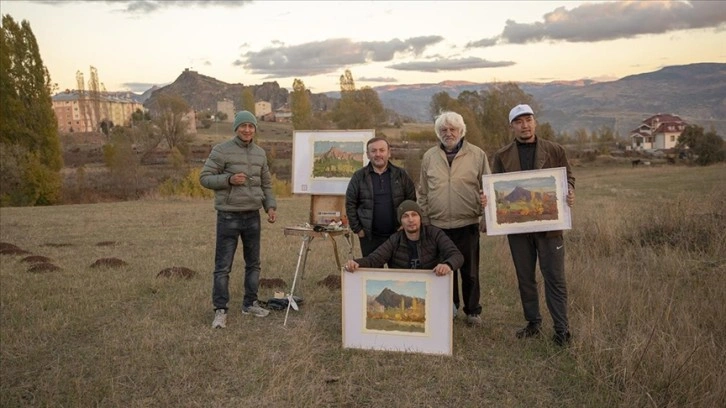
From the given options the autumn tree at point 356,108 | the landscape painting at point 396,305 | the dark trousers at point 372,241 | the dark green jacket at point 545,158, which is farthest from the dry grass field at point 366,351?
the autumn tree at point 356,108

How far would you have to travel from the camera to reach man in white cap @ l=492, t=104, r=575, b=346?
552 cm

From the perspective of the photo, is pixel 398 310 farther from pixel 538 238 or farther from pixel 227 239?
pixel 227 239

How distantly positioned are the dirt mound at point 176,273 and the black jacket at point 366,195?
4.23m

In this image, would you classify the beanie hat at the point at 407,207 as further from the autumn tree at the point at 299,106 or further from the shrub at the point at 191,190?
the autumn tree at the point at 299,106

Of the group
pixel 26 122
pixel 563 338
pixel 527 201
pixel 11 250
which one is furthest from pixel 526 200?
pixel 26 122

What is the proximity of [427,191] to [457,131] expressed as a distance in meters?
0.74

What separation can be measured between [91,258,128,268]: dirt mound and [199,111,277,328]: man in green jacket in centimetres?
456

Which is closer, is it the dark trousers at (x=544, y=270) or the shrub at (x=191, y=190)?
the dark trousers at (x=544, y=270)

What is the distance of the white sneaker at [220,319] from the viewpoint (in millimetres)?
6664

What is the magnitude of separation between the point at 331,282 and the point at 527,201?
13.6ft

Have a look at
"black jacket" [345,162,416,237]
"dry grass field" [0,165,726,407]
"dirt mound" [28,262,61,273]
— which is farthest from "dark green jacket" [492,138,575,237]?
"dirt mound" [28,262,61,273]

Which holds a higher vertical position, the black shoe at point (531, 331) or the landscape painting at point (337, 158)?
the landscape painting at point (337, 158)

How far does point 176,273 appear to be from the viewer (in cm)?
948

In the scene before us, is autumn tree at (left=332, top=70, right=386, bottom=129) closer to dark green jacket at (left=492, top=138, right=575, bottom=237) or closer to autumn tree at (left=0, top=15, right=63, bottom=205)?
autumn tree at (left=0, top=15, right=63, bottom=205)
